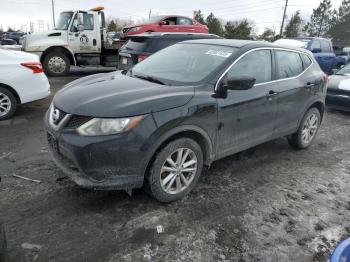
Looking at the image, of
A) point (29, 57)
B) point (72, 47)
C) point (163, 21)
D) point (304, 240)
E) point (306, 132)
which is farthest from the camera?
point (163, 21)

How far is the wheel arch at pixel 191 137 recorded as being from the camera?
3096 millimetres

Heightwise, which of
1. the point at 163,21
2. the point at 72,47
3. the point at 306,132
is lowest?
the point at 306,132

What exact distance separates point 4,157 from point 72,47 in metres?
8.02

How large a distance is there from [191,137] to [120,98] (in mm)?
875

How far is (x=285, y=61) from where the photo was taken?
4.56 m

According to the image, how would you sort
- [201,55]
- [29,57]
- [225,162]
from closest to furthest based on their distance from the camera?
[201,55] → [225,162] → [29,57]

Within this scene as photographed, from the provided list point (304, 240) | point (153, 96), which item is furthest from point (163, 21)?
point (304, 240)

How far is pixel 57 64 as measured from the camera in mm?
11086

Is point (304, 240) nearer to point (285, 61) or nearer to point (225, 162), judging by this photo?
point (225, 162)

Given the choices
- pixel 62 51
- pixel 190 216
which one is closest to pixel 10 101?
pixel 190 216

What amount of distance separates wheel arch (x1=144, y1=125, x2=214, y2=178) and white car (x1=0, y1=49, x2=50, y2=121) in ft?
12.8

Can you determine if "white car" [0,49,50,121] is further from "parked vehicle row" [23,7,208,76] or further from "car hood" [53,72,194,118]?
"parked vehicle row" [23,7,208,76]

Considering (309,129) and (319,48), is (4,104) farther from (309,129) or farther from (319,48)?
(319,48)

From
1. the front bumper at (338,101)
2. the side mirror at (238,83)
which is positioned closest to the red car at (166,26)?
the front bumper at (338,101)
